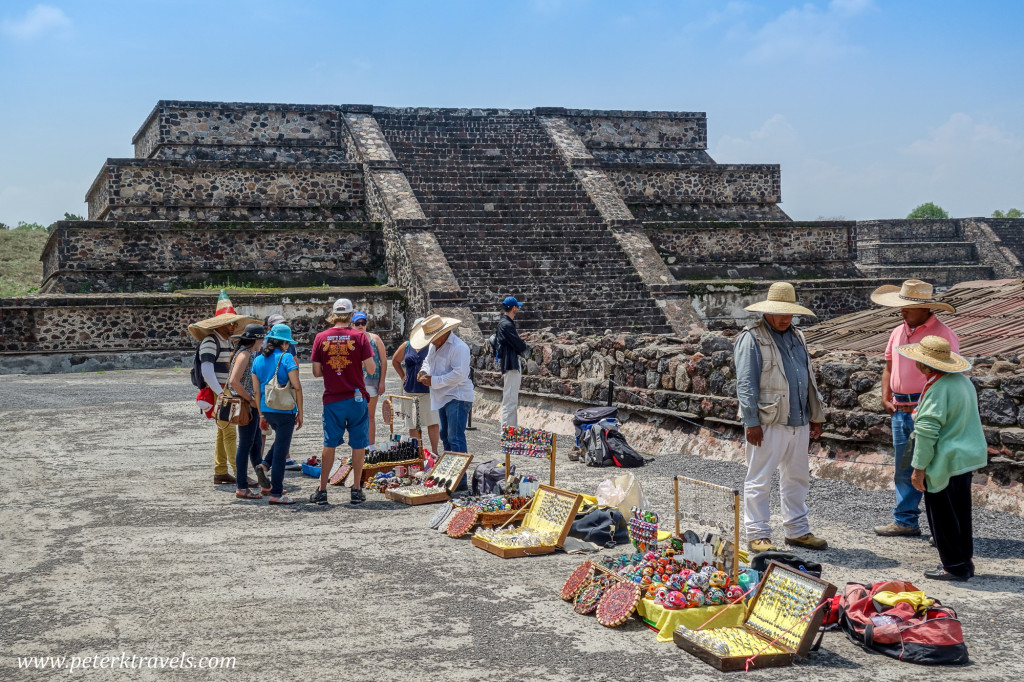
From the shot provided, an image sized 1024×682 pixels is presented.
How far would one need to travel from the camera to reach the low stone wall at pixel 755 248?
2208 cm

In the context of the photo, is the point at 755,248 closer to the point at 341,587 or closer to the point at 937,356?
the point at 937,356

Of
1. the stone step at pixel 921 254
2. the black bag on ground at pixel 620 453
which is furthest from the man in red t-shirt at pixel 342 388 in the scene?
the stone step at pixel 921 254

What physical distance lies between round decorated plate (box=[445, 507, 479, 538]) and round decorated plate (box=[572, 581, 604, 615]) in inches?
66.3

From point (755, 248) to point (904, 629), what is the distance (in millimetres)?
19117

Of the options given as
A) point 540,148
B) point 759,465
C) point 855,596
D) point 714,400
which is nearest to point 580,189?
point 540,148

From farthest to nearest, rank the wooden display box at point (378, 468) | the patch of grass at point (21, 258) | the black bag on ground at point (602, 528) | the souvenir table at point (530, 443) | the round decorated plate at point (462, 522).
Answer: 1. the patch of grass at point (21, 258)
2. the wooden display box at point (378, 468)
3. the souvenir table at point (530, 443)
4. the round decorated plate at point (462, 522)
5. the black bag on ground at point (602, 528)

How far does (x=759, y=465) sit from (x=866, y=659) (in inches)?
72.3

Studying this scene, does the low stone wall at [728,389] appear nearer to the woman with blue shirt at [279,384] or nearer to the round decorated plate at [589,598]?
the round decorated plate at [589,598]

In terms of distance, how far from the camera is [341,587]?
5539 mm

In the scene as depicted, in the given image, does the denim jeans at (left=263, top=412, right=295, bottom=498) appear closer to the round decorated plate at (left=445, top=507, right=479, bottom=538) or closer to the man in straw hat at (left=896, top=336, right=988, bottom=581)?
the round decorated plate at (left=445, top=507, right=479, bottom=538)

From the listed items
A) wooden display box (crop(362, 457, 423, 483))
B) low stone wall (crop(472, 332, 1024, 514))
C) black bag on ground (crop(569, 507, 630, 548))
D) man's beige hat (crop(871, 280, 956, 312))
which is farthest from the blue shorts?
man's beige hat (crop(871, 280, 956, 312))

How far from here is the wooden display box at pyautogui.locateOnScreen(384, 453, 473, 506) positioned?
786cm

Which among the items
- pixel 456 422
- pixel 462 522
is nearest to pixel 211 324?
pixel 456 422

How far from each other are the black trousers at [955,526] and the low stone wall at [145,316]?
48.3 feet
